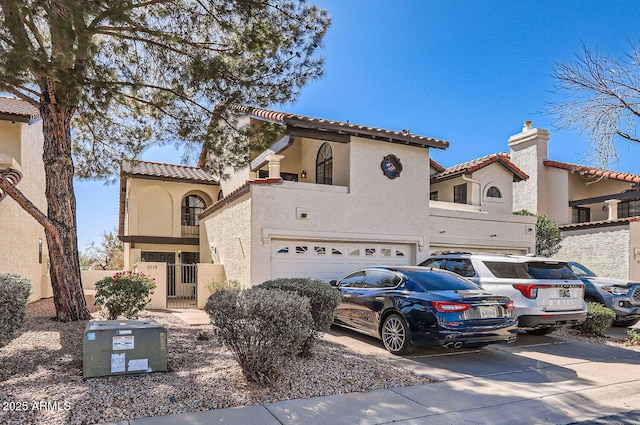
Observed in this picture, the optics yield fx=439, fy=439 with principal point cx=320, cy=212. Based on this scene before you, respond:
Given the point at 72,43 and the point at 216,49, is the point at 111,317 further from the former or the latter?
the point at 216,49

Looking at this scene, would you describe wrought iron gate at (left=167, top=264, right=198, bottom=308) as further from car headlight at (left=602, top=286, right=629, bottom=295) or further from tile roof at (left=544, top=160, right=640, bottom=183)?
tile roof at (left=544, top=160, right=640, bottom=183)

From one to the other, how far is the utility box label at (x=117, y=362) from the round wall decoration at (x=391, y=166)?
9.49 metres

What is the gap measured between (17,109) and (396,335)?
14.3 metres

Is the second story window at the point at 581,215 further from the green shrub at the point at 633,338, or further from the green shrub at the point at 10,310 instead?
the green shrub at the point at 10,310

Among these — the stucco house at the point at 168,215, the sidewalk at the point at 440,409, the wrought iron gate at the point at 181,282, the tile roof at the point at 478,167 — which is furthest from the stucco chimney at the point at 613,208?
the wrought iron gate at the point at 181,282

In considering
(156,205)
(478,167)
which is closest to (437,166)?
(478,167)

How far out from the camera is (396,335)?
7652mm

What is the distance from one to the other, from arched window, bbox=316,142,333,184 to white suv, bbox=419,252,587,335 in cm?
594

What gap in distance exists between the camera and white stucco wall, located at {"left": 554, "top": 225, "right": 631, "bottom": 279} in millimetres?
17406

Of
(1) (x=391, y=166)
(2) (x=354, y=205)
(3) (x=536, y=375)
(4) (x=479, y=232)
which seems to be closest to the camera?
(3) (x=536, y=375)

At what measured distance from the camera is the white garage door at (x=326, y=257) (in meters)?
11.9

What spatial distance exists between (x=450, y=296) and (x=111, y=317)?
6.95 m

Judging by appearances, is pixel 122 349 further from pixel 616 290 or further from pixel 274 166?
pixel 616 290

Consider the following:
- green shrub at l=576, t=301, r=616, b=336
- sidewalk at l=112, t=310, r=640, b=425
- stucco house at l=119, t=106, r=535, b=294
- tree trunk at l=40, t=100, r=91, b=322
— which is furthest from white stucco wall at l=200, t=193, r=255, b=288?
green shrub at l=576, t=301, r=616, b=336
